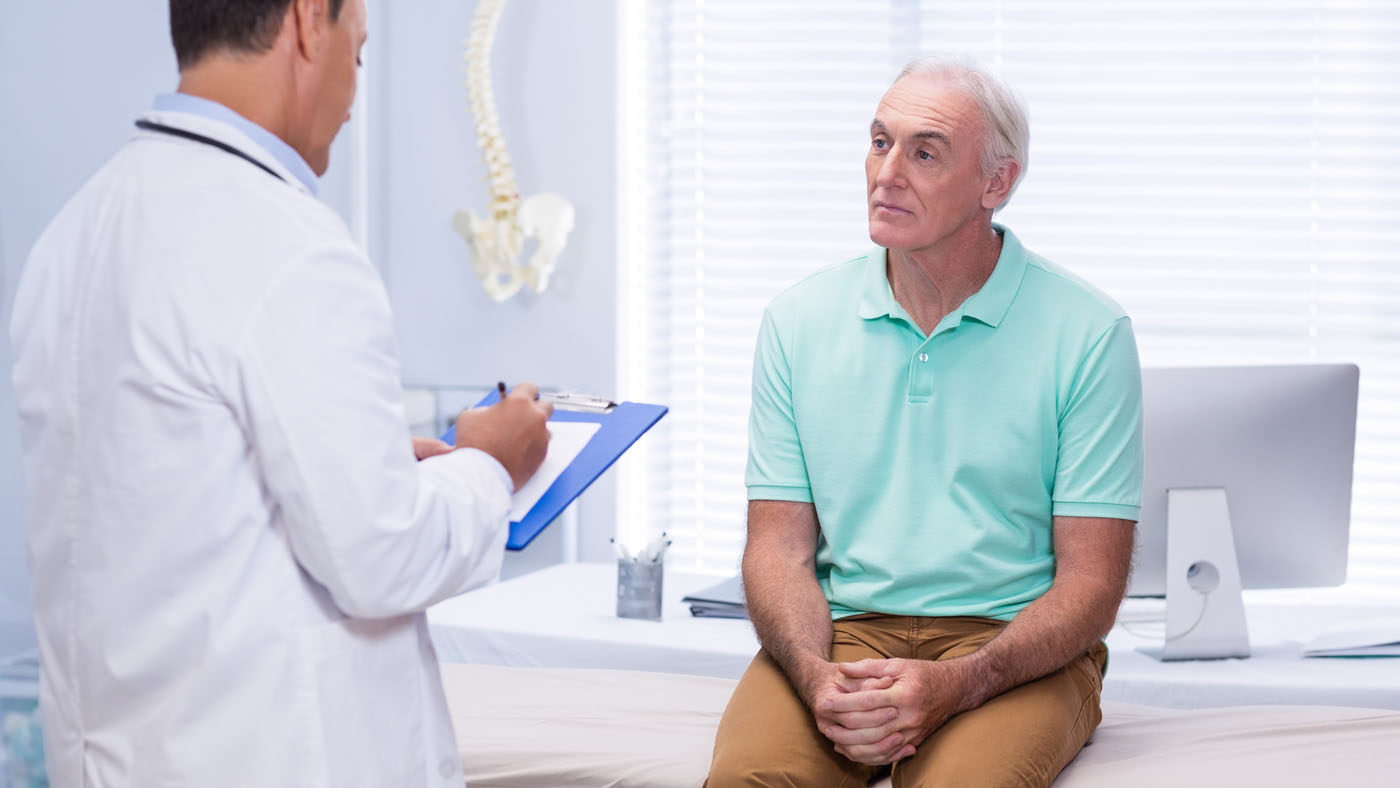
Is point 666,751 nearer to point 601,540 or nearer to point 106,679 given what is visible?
point 106,679

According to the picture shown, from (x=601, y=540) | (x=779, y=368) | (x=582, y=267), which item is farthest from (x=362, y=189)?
(x=779, y=368)

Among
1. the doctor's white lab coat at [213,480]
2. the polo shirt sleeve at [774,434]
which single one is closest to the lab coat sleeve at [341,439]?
the doctor's white lab coat at [213,480]

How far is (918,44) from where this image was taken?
11.4 ft

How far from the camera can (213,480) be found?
1.01 meters

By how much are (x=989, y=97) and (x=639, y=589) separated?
104cm

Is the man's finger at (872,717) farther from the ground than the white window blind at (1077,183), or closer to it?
closer to it

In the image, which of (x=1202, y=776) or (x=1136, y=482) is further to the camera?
(x=1136, y=482)

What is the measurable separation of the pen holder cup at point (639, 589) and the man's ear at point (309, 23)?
1.33 meters

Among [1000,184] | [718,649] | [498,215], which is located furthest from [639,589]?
[498,215]

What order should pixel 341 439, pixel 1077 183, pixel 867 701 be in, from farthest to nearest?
pixel 1077 183 → pixel 867 701 → pixel 341 439

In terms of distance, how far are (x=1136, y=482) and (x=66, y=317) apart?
1309 millimetres

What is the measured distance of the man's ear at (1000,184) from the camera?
1849 mm

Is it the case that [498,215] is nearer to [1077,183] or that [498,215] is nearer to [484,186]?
[484,186]

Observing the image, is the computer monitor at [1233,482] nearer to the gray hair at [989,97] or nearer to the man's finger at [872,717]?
the gray hair at [989,97]
